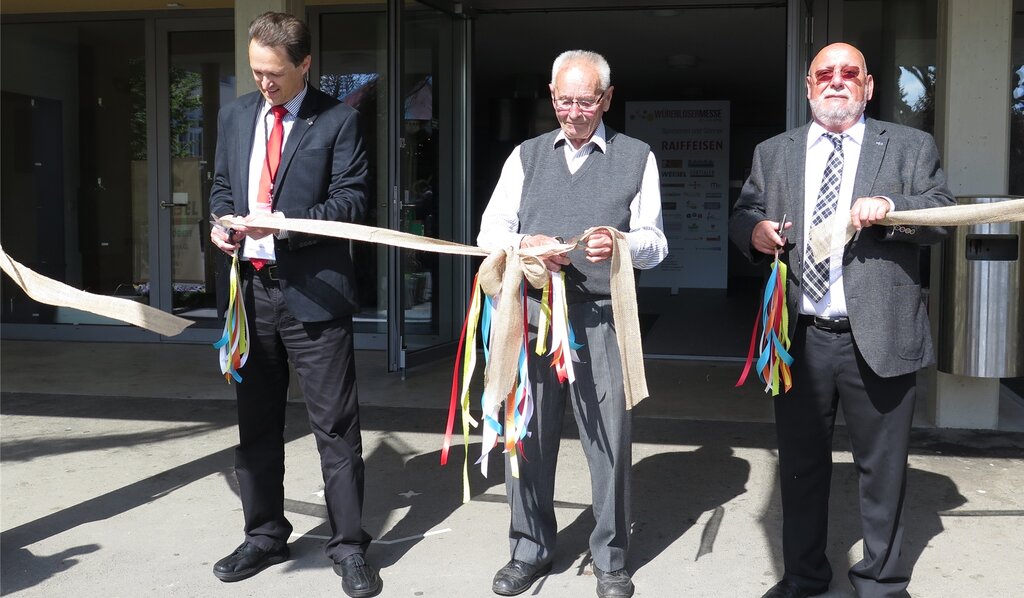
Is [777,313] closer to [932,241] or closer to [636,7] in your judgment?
[932,241]

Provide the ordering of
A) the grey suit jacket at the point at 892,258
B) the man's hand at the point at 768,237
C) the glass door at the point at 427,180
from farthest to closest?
the glass door at the point at 427,180, the man's hand at the point at 768,237, the grey suit jacket at the point at 892,258

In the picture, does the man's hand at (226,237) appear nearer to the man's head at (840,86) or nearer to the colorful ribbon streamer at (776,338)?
the colorful ribbon streamer at (776,338)

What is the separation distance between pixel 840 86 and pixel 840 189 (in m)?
0.31

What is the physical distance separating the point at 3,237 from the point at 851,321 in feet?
28.1

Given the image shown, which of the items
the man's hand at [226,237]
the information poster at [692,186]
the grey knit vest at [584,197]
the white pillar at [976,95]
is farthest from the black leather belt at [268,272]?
the information poster at [692,186]

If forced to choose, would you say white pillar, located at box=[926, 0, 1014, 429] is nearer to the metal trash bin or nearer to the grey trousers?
the metal trash bin

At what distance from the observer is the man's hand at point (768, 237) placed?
10.3 ft

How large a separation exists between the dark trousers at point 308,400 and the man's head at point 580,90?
40.5 inches

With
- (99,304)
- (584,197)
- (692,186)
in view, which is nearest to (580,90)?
(584,197)

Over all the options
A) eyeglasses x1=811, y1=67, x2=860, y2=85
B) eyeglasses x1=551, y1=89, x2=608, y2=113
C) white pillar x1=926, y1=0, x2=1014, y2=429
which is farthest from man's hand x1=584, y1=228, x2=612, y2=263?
white pillar x1=926, y1=0, x2=1014, y2=429

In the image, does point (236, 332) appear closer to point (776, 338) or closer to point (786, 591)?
point (776, 338)

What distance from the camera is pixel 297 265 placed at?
3.35 meters

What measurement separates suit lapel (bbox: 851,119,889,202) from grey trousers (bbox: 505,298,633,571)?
2.78ft

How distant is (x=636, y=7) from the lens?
8.79 metres
